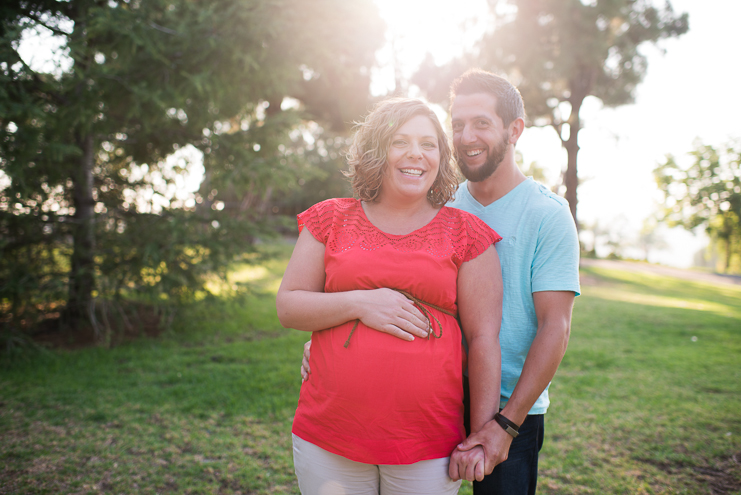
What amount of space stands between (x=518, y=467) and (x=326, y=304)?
3.46 ft

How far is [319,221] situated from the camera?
171 centimetres

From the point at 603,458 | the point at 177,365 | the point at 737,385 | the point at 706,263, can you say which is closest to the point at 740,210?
the point at 737,385

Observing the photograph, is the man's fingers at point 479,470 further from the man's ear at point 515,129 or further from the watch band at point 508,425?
the man's ear at point 515,129

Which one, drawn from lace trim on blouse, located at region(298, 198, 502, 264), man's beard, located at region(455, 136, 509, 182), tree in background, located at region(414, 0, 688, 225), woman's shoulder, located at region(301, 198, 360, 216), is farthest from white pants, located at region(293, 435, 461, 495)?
tree in background, located at region(414, 0, 688, 225)

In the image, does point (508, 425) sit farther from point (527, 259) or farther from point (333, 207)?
point (333, 207)

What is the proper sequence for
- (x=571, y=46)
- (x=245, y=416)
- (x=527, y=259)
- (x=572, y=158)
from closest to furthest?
(x=527, y=259)
(x=245, y=416)
(x=571, y=46)
(x=572, y=158)

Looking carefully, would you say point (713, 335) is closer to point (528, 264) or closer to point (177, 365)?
point (528, 264)

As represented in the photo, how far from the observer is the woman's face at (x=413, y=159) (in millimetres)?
1683

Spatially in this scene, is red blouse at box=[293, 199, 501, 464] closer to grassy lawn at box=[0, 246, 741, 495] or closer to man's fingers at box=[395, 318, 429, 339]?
man's fingers at box=[395, 318, 429, 339]

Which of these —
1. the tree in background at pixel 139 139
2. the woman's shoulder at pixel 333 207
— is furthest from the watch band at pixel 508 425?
the tree in background at pixel 139 139

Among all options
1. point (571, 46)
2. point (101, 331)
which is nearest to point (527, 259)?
point (101, 331)

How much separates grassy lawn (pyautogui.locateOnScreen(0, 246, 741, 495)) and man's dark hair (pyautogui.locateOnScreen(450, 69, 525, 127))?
2851 mm

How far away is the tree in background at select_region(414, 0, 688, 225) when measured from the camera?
12023mm

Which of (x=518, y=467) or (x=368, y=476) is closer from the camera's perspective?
(x=368, y=476)
